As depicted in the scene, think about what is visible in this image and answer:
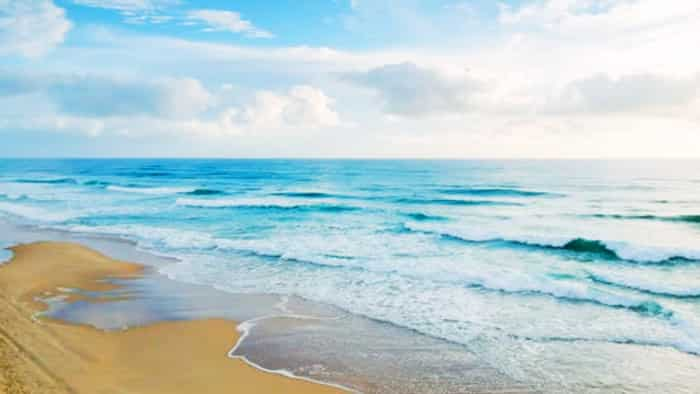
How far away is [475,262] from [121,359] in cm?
1048

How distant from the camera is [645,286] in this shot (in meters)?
11.2

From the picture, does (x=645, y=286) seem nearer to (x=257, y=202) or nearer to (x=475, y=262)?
→ (x=475, y=262)

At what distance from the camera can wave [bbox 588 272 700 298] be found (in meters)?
10.6

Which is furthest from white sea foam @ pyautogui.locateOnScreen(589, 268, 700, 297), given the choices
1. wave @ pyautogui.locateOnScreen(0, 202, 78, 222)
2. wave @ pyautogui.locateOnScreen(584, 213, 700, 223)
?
wave @ pyautogui.locateOnScreen(0, 202, 78, 222)

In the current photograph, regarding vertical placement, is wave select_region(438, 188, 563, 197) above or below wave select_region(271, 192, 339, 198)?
above

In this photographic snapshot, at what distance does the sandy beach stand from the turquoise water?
2991 millimetres

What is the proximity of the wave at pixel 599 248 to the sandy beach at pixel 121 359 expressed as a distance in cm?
1214

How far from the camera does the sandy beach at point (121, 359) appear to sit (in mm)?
5254

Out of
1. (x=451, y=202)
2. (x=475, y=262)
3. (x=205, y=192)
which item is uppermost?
(x=451, y=202)

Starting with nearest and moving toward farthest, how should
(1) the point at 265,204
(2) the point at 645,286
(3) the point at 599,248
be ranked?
1. (2) the point at 645,286
2. (3) the point at 599,248
3. (1) the point at 265,204

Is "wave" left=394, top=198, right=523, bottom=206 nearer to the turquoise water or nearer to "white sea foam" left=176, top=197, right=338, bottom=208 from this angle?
the turquoise water

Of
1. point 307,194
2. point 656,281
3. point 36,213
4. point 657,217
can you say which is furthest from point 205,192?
point 656,281

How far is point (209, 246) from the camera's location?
16609 millimetres

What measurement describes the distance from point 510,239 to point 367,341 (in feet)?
37.7
